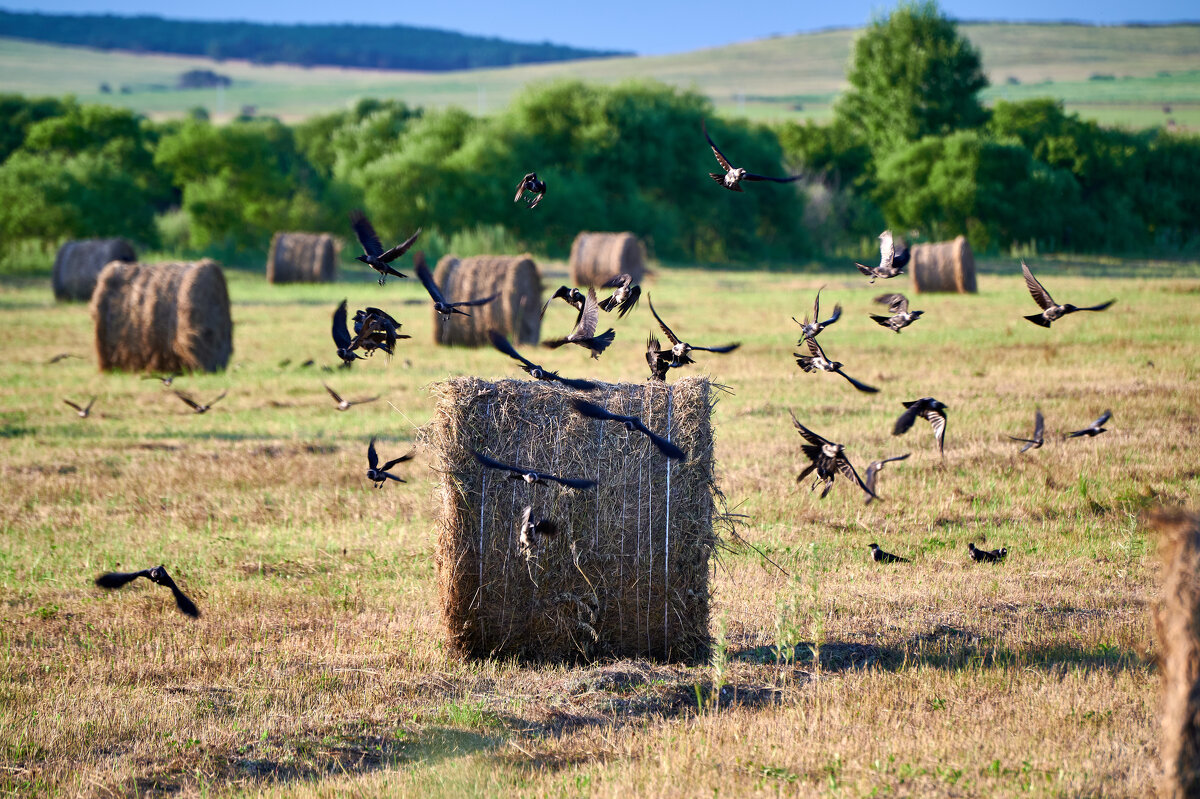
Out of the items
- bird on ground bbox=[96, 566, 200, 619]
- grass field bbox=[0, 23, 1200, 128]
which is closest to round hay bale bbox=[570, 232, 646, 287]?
bird on ground bbox=[96, 566, 200, 619]

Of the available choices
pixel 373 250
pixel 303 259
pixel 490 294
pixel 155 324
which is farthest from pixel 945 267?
pixel 373 250

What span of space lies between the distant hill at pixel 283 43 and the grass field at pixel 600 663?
147606mm

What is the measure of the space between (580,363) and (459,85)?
400 ft

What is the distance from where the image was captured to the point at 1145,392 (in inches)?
509

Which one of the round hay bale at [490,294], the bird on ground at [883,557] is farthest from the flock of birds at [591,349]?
the round hay bale at [490,294]

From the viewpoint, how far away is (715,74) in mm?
127188

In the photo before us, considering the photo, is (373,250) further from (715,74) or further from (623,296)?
(715,74)

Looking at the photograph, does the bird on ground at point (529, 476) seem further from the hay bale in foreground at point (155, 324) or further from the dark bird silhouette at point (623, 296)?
the hay bale in foreground at point (155, 324)

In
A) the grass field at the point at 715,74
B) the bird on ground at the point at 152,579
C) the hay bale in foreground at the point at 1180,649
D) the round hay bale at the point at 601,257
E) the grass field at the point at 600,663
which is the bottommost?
the grass field at the point at 600,663

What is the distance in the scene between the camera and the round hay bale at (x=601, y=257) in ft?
107

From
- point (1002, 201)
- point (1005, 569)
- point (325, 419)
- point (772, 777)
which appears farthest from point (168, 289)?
point (1002, 201)

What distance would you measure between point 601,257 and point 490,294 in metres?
13.6

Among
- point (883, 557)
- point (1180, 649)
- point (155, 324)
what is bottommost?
point (883, 557)

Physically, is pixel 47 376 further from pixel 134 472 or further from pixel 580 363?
pixel 580 363
